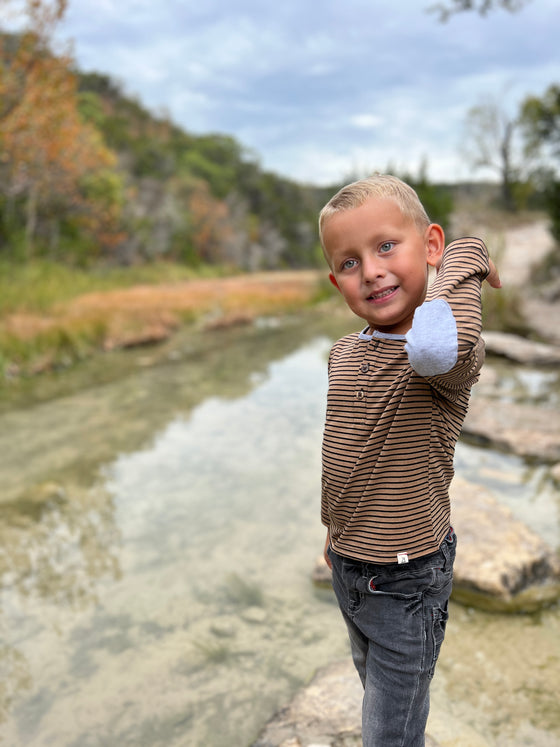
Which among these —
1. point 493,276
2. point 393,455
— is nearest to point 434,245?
point 493,276

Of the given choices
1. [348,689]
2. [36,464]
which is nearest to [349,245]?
[348,689]

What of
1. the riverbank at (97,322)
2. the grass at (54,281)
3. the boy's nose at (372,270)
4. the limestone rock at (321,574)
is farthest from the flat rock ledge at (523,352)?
the grass at (54,281)

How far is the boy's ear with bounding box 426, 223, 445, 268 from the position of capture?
1.15 meters

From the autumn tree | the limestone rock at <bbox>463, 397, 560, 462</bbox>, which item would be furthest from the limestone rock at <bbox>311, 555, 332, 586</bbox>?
the autumn tree

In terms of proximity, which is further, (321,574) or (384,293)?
(321,574)

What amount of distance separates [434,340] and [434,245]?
31 centimetres

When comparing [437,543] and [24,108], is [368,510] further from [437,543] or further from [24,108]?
[24,108]

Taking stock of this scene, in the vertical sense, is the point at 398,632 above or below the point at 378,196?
below

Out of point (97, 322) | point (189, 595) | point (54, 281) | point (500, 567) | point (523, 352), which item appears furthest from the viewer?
point (54, 281)

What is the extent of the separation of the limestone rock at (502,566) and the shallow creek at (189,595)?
0.07 metres

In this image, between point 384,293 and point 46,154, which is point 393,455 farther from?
point 46,154

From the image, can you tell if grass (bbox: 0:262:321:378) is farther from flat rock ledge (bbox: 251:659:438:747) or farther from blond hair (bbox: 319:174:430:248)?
blond hair (bbox: 319:174:430:248)

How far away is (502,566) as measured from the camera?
7.86 ft

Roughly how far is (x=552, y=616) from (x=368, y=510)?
1.58 metres
